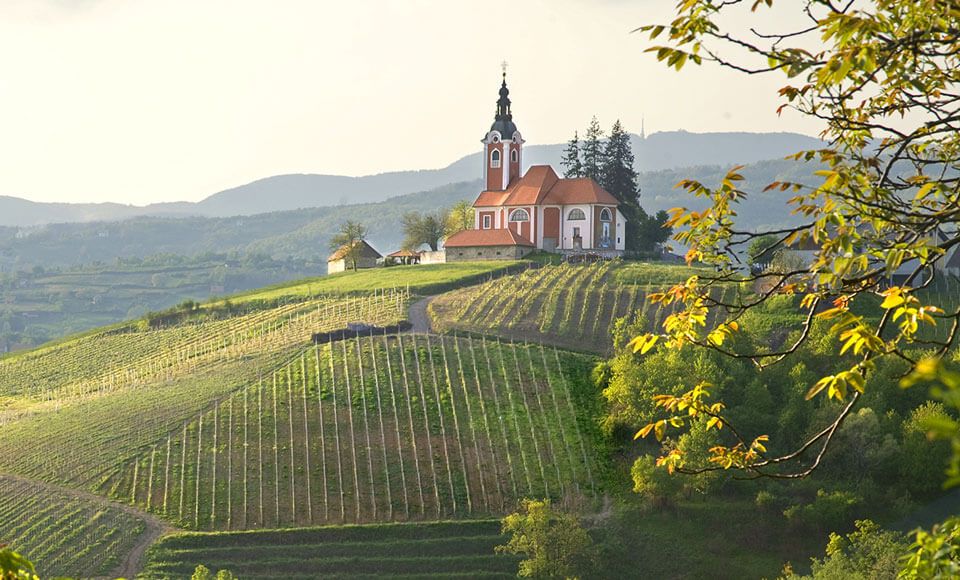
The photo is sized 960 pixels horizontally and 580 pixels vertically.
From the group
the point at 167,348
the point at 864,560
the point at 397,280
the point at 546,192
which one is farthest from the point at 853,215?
the point at 546,192

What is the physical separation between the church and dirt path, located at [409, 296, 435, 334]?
1656cm

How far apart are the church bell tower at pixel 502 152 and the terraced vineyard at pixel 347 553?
186 feet

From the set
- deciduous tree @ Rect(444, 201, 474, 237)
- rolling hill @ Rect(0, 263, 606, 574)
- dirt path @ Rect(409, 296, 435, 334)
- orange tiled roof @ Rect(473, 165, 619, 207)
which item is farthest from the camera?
deciduous tree @ Rect(444, 201, 474, 237)

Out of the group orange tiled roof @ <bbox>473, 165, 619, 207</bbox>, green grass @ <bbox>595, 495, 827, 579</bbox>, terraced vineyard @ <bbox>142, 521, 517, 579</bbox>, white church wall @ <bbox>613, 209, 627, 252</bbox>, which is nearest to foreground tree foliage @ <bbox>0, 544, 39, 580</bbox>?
terraced vineyard @ <bbox>142, 521, 517, 579</bbox>

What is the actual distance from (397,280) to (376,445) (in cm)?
3134

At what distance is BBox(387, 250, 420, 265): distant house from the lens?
3802 inches

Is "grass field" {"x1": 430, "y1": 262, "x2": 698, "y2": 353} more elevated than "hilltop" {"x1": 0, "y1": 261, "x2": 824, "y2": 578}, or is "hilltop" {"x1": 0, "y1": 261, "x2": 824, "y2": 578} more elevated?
"grass field" {"x1": 430, "y1": 262, "x2": 698, "y2": 353}

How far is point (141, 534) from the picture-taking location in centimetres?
4484

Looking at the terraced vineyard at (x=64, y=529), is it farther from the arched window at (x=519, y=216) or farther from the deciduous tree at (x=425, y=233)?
the deciduous tree at (x=425, y=233)

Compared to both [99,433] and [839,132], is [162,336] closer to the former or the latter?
[99,433]

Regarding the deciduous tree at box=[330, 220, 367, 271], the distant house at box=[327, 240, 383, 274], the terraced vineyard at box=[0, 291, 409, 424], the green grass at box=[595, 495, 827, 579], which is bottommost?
the green grass at box=[595, 495, 827, 579]

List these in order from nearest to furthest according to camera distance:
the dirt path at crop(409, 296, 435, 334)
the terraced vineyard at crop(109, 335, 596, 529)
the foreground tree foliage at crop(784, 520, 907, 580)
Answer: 1. the foreground tree foliage at crop(784, 520, 907, 580)
2. the terraced vineyard at crop(109, 335, 596, 529)
3. the dirt path at crop(409, 296, 435, 334)

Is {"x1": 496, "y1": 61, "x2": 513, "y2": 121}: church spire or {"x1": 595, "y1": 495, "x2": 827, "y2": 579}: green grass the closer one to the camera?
{"x1": 595, "y1": 495, "x2": 827, "y2": 579}: green grass

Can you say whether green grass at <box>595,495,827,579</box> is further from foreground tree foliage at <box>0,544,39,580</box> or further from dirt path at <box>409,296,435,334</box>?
foreground tree foliage at <box>0,544,39,580</box>
